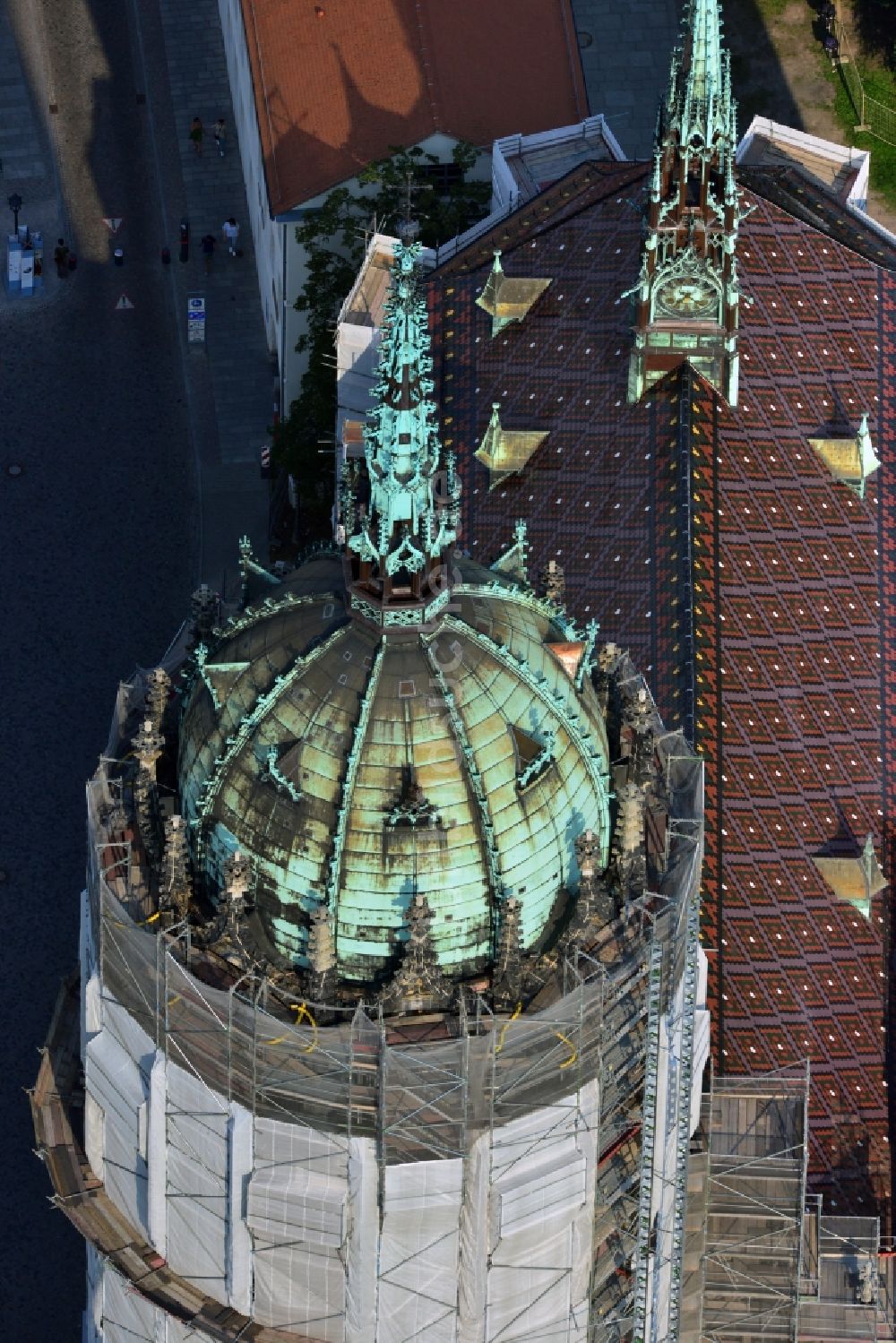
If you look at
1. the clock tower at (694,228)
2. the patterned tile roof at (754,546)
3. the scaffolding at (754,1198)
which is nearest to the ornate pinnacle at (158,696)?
the scaffolding at (754,1198)

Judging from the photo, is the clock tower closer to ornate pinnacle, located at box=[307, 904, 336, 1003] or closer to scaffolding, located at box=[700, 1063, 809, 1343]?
scaffolding, located at box=[700, 1063, 809, 1343]

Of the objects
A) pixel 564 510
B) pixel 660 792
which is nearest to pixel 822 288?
pixel 564 510

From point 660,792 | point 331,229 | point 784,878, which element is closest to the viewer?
point 660,792

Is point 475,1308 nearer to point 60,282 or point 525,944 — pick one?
point 525,944

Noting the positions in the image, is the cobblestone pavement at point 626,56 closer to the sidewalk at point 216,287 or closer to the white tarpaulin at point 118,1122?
the sidewalk at point 216,287

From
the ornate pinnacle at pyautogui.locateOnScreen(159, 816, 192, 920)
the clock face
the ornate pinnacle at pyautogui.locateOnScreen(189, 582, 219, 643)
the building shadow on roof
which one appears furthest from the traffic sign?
the ornate pinnacle at pyautogui.locateOnScreen(159, 816, 192, 920)

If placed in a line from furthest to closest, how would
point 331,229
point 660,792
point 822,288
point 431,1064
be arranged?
1. point 331,229
2. point 822,288
3. point 660,792
4. point 431,1064

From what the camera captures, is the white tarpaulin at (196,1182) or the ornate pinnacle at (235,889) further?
the white tarpaulin at (196,1182)
